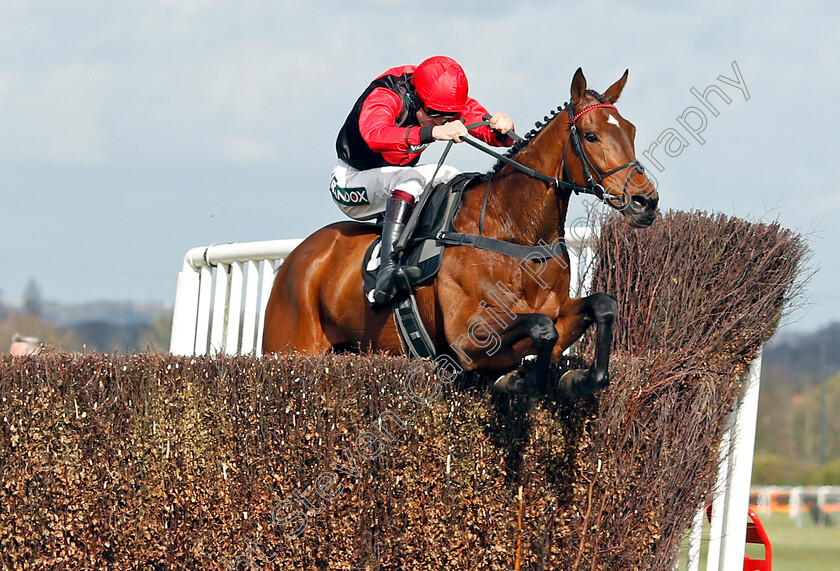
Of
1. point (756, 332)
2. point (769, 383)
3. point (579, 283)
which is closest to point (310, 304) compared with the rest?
point (579, 283)

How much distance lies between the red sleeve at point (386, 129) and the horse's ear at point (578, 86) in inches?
31.3

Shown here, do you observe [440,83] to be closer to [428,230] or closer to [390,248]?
[428,230]

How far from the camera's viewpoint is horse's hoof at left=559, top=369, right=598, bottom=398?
4863mm

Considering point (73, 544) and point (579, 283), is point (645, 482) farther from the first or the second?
point (73, 544)

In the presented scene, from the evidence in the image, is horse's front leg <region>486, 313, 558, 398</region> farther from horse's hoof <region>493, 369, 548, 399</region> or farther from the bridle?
the bridle

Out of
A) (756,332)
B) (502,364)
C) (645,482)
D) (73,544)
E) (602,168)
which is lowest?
(73,544)

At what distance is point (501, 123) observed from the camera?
5.58 m

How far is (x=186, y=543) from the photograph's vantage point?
4789mm

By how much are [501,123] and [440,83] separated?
0.43m

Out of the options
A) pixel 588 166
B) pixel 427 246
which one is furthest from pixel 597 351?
pixel 427 246

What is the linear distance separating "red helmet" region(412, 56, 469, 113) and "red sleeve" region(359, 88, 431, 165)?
157 millimetres

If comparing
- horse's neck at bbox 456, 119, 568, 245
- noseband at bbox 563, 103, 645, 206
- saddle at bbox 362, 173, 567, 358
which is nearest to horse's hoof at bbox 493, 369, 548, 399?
saddle at bbox 362, 173, 567, 358

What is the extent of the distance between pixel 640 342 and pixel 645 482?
35.3 inches

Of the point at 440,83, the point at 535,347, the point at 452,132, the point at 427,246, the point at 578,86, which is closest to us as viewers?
the point at 535,347
